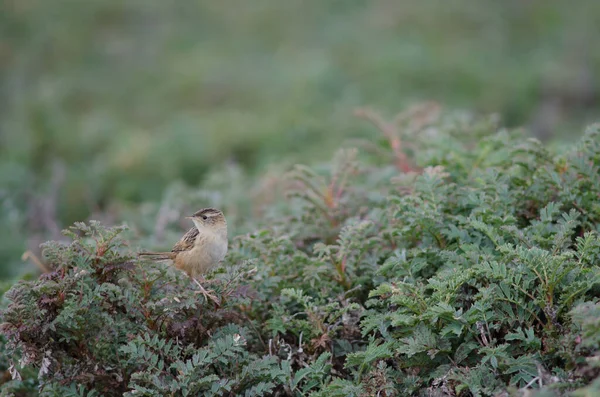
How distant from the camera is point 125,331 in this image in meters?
4.18

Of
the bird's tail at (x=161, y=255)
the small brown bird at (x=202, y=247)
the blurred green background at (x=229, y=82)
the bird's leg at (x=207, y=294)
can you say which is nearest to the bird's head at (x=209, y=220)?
the small brown bird at (x=202, y=247)

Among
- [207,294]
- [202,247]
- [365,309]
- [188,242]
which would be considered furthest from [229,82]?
[207,294]

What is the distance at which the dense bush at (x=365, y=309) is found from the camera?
3947 mm

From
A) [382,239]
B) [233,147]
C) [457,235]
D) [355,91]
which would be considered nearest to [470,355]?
[457,235]

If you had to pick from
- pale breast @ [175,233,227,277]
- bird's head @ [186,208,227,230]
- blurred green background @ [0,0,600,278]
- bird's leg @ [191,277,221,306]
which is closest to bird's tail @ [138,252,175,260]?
pale breast @ [175,233,227,277]

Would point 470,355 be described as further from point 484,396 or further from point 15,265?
point 15,265

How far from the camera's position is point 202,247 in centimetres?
473

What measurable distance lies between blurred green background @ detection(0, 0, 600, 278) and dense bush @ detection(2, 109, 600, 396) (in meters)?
2.92

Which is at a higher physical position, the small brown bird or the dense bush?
the small brown bird

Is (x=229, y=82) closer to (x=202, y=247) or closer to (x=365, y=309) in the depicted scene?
(x=202, y=247)

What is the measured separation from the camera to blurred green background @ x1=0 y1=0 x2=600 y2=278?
9.57 meters

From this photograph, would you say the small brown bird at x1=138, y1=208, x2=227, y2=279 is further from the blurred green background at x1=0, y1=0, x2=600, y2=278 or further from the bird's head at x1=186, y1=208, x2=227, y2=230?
the blurred green background at x1=0, y1=0, x2=600, y2=278

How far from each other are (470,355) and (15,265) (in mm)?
4762

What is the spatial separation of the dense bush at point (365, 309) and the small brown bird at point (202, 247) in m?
0.13
